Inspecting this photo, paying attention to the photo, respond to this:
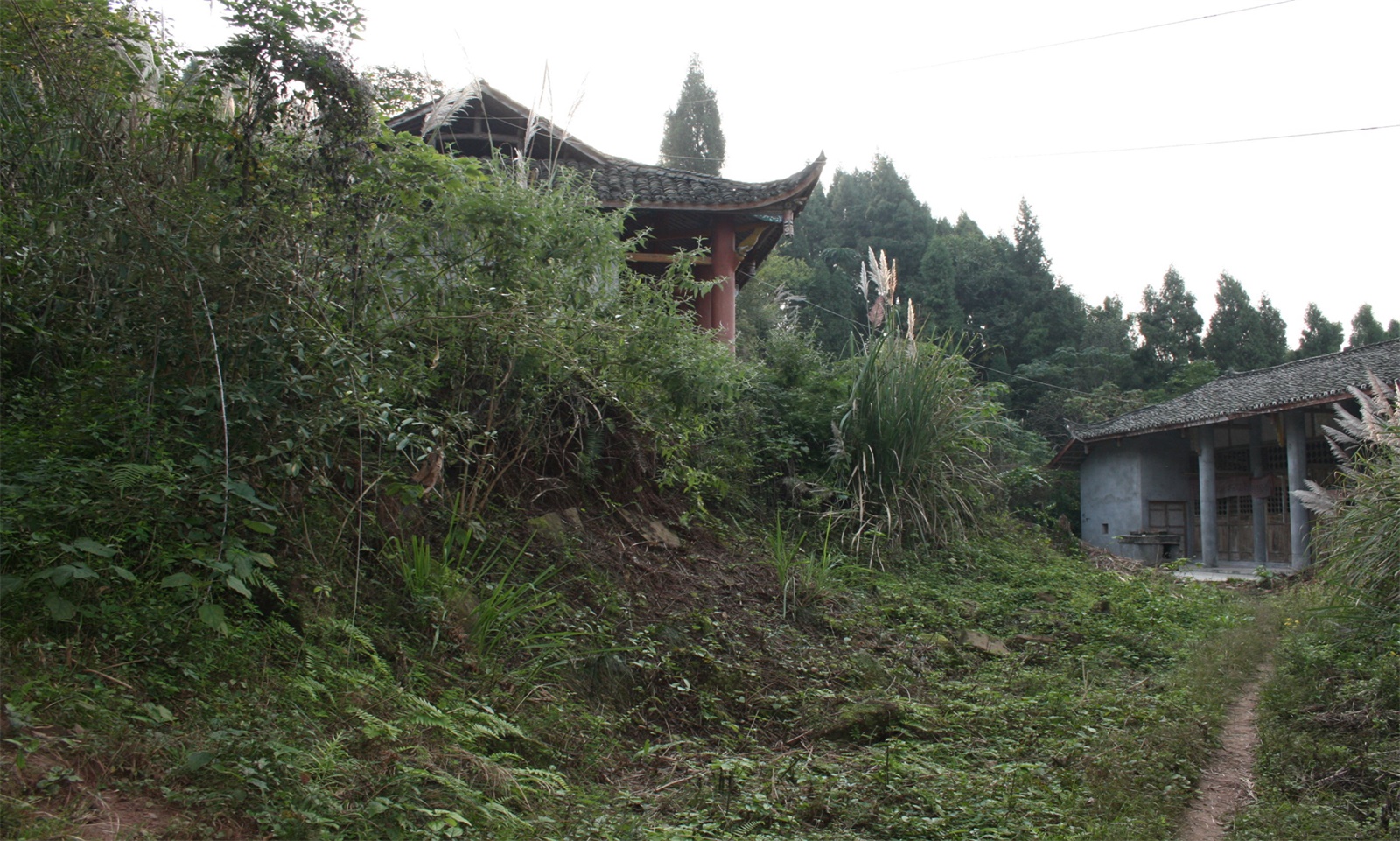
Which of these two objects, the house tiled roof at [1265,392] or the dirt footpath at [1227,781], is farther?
the house tiled roof at [1265,392]

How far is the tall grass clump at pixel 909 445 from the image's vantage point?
7707mm

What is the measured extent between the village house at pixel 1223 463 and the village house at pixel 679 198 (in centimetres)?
852

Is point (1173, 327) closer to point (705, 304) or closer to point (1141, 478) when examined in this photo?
point (1141, 478)

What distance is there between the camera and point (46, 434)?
3.11 metres

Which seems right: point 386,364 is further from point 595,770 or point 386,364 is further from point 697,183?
point 697,183

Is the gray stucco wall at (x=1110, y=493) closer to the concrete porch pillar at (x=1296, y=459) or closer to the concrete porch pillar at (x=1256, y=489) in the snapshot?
the concrete porch pillar at (x=1256, y=489)

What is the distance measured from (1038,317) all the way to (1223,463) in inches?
617

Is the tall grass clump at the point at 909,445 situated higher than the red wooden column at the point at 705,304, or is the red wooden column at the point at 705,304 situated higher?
the red wooden column at the point at 705,304

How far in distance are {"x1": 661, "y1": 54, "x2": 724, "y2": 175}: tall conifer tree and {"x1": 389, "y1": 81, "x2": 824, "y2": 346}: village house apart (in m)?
22.4

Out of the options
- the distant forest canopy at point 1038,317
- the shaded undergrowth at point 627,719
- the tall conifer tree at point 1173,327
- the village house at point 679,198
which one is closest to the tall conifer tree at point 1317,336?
the distant forest canopy at point 1038,317

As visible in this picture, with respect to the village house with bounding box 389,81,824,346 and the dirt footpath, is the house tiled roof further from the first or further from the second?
the dirt footpath

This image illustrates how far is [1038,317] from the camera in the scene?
34.2m

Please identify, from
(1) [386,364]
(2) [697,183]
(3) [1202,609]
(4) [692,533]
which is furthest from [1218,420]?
(1) [386,364]

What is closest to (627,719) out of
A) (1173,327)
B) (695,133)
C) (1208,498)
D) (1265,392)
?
(1265,392)
